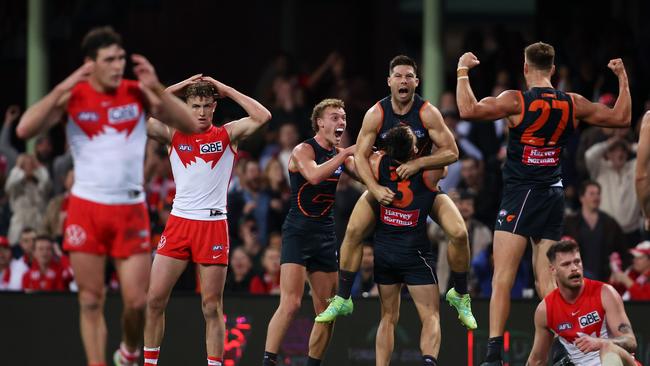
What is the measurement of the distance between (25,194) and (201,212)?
6141 millimetres

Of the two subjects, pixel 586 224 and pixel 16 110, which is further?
pixel 16 110

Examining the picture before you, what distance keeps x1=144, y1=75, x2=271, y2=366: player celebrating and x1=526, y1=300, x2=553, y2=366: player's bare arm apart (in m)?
2.62

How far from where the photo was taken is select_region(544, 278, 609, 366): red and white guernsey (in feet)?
37.0

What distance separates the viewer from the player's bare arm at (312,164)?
1128 cm

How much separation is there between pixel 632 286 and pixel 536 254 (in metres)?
3.51

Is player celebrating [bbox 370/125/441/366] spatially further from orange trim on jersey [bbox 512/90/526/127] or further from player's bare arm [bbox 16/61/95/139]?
player's bare arm [bbox 16/61/95/139]

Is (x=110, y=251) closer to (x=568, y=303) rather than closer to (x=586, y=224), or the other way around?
(x=568, y=303)

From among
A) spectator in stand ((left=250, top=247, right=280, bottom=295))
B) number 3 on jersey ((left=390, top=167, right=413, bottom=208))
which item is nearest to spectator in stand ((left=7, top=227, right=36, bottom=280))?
spectator in stand ((left=250, top=247, right=280, bottom=295))

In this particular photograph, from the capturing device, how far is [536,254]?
11352mm

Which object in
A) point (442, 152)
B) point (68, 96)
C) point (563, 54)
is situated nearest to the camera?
point (68, 96)

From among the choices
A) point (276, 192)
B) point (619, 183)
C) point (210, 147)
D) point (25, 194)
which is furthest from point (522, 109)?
point (25, 194)

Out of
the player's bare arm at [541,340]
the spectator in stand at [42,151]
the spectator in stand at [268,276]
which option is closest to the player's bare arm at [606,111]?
the player's bare arm at [541,340]

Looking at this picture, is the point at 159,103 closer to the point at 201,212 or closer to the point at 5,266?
the point at 201,212

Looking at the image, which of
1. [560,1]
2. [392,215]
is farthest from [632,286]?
[560,1]
